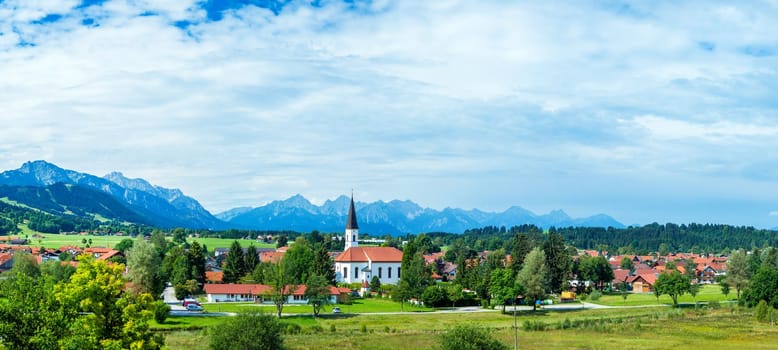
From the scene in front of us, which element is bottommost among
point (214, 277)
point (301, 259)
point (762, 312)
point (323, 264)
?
point (762, 312)

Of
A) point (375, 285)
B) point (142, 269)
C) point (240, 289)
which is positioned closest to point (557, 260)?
point (375, 285)

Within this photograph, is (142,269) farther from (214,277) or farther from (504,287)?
(214,277)

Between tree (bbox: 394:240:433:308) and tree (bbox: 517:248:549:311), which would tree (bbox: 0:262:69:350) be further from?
tree (bbox: 517:248:549:311)

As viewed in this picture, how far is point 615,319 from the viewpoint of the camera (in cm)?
6906

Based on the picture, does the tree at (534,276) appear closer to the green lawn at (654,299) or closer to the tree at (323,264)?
the green lawn at (654,299)

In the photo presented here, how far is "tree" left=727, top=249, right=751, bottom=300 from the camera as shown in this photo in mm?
94375

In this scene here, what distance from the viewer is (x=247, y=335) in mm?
37188

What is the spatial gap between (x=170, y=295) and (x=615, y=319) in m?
63.9

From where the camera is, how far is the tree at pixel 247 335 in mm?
37031

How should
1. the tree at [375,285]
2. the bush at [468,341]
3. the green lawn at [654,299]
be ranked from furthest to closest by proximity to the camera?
the tree at [375,285] < the green lawn at [654,299] < the bush at [468,341]

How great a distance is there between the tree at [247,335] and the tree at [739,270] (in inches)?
3127

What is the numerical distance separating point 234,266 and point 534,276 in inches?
1803

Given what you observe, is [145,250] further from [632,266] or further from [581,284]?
[632,266]

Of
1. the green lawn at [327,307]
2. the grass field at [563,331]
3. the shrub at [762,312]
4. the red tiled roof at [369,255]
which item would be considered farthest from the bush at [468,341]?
the red tiled roof at [369,255]
